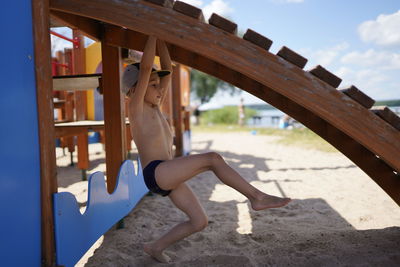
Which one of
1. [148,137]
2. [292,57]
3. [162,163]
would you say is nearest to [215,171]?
[162,163]

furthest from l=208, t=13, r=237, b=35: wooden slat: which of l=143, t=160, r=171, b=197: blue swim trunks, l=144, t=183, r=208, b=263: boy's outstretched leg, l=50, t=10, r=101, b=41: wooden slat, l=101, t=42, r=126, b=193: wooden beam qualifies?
l=101, t=42, r=126, b=193: wooden beam

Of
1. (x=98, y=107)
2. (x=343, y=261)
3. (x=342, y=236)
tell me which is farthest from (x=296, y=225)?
(x=98, y=107)

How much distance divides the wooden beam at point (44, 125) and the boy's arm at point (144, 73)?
0.53m

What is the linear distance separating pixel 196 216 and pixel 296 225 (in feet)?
4.42

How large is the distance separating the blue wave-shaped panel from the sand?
0.23 meters

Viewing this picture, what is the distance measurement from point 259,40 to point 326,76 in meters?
0.46

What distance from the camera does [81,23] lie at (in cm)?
269

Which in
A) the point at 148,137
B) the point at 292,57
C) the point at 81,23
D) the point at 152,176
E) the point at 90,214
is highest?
the point at 81,23

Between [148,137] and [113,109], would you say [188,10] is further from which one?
[113,109]

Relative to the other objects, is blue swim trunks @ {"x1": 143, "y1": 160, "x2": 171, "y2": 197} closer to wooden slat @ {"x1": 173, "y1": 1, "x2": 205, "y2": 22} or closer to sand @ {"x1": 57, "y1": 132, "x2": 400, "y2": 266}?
sand @ {"x1": 57, "y1": 132, "x2": 400, "y2": 266}

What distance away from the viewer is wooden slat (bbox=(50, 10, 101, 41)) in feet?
7.95

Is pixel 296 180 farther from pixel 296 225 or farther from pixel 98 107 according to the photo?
pixel 98 107

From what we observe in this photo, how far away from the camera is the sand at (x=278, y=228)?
7.75 ft

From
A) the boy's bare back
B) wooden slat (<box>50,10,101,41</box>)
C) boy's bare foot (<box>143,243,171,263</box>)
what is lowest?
boy's bare foot (<box>143,243,171,263</box>)
